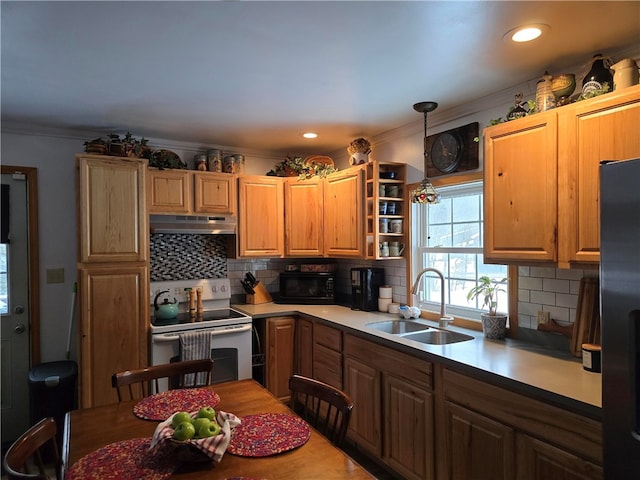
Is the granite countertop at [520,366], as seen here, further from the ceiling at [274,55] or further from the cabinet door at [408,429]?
the ceiling at [274,55]

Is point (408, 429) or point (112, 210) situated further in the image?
point (112, 210)

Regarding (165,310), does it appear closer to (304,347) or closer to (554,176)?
(304,347)

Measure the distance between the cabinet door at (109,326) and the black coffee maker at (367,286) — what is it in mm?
1626

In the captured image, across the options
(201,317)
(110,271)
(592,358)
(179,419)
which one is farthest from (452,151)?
(110,271)

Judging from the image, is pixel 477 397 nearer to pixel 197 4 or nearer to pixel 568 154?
pixel 568 154

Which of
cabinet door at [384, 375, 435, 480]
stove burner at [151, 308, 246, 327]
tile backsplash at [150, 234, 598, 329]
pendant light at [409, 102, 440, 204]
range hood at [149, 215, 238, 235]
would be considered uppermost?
pendant light at [409, 102, 440, 204]

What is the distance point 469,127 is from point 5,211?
329 cm

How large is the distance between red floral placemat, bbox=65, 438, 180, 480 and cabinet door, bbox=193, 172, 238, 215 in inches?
93.0

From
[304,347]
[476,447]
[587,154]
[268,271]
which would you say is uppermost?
[587,154]

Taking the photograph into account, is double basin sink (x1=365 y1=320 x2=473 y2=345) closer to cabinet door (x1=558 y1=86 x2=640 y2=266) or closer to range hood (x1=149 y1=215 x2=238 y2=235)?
cabinet door (x1=558 y1=86 x2=640 y2=266)

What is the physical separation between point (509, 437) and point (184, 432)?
136 cm

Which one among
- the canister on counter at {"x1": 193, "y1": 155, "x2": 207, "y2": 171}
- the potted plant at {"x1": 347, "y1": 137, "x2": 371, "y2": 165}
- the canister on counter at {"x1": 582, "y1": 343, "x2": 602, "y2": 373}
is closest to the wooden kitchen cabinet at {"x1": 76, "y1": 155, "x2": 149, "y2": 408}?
the canister on counter at {"x1": 193, "y1": 155, "x2": 207, "y2": 171}

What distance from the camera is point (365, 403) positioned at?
2814 mm

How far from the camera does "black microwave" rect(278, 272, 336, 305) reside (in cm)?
391
